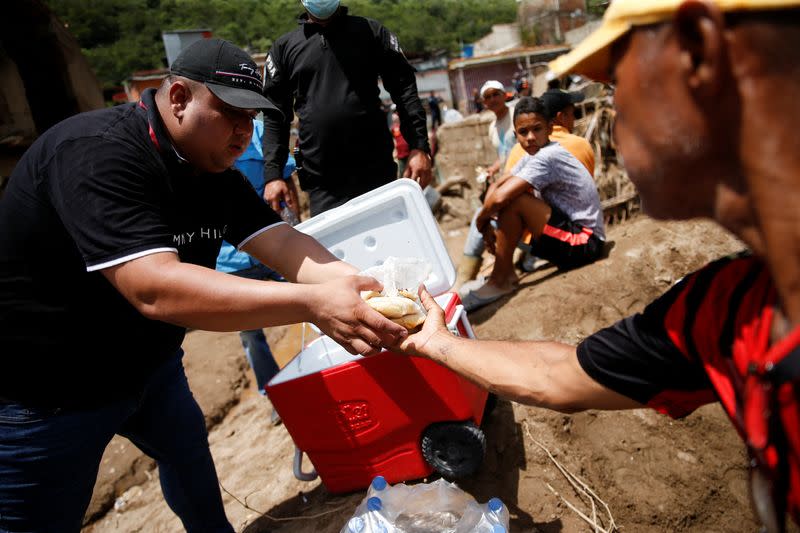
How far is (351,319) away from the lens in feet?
5.54

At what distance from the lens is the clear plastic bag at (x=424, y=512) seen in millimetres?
1916

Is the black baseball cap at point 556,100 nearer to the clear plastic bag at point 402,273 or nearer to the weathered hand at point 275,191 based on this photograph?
the weathered hand at point 275,191

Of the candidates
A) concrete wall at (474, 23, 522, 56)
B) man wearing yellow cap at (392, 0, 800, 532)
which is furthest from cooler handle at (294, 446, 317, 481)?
concrete wall at (474, 23, 522, 56)

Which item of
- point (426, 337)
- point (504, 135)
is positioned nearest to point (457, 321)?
point (426, 337)

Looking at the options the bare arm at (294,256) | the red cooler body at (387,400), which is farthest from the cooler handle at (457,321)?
the bare arm at (294,256)

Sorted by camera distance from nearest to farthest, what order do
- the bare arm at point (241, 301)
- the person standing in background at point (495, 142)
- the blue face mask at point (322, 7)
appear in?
the bare arm at point (241, 301)
the blue face mask at point (322, 7)
the person standing in background at point (495, 142)

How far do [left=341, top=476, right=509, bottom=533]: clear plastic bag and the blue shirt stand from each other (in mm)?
1983

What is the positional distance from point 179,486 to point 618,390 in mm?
1970

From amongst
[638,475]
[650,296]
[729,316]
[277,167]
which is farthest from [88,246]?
[650,296]

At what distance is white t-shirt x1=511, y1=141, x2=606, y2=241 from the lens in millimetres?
3838

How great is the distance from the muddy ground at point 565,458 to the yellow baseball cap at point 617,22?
1972mm

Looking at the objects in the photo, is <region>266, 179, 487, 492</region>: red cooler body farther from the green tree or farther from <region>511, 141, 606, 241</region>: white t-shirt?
the green tree

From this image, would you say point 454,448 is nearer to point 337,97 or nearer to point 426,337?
point 426,337

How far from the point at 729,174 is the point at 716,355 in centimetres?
39
